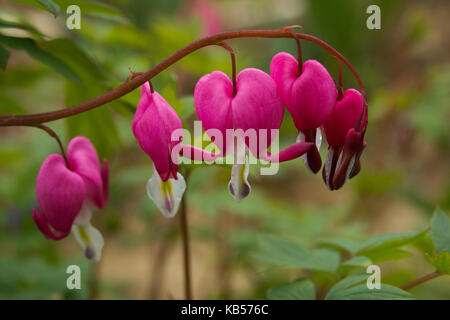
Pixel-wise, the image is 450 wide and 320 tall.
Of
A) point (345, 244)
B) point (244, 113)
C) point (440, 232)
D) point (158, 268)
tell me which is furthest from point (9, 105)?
point (158, 268)

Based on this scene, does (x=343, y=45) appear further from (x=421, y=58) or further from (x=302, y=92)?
(x=302, y=92)

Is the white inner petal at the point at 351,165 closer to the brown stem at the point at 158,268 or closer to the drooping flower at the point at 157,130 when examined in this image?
the drooping flower at the point at 157,130

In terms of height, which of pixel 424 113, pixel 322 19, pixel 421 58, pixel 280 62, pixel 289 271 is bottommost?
pixel 289 271

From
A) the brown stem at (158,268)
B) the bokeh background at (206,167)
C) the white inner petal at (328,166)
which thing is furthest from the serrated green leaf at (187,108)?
the brown stem at (158,268)

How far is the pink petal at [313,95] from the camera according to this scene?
0.56m

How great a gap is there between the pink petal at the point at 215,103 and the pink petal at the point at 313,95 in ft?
0.25

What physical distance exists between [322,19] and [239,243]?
8.69ft

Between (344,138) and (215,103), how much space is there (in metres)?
0.17

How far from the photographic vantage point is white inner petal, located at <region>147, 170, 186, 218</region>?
639 millimetres

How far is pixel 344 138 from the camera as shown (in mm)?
607

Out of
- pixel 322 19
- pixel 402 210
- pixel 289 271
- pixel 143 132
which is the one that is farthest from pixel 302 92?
pixel 322 19

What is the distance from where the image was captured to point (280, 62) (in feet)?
1.98

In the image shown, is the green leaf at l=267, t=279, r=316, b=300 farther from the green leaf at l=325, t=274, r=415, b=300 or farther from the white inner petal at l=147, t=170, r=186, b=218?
the white inner petal at l=147, t=170, r=186, b=218

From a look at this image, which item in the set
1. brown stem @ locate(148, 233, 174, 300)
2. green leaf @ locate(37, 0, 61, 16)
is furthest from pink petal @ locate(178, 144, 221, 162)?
brown stem @ locate(148, 233, 174, 300)
